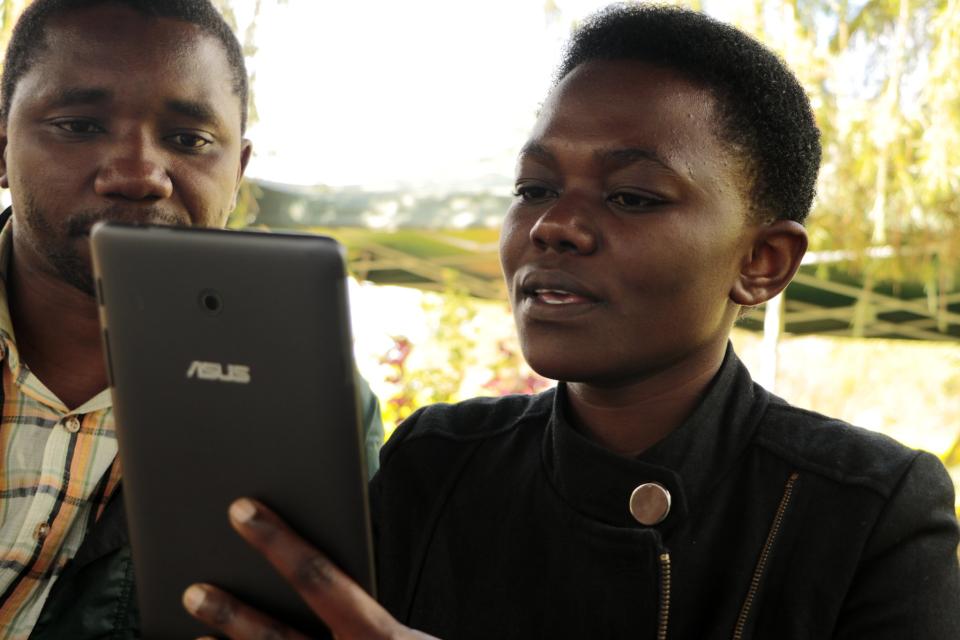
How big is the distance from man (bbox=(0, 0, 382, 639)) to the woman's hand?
732 millimetres

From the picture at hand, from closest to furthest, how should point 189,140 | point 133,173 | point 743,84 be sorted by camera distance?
point 743,84 → point 133,173 → point 189,140

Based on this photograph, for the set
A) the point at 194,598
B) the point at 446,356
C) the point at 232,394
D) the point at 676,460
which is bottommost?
the point at 446,356

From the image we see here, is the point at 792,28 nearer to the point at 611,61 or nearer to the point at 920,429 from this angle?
the point at 611,61

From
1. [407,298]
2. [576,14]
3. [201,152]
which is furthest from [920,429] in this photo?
[201,152]

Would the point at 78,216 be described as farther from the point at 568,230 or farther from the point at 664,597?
the point at 664,597

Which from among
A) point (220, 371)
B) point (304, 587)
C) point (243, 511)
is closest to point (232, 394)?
point (220, 371)

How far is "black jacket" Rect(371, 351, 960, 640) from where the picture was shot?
4.77 ft

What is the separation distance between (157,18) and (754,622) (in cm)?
159

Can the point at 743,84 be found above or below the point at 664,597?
above

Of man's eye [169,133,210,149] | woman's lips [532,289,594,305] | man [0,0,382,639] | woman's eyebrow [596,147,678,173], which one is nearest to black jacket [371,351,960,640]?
woman's lips [532,289,594,305]

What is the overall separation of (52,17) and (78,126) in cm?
26

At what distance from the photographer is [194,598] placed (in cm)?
130

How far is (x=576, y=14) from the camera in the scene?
370cm

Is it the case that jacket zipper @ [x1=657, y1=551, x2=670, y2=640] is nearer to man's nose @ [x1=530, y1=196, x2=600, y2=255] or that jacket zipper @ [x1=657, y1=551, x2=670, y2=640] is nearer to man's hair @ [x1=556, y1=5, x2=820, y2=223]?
man's nose @ [x1=530, y1=196, x2=600, y2=255]
